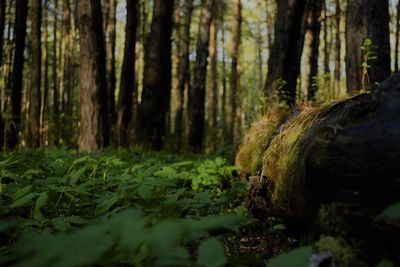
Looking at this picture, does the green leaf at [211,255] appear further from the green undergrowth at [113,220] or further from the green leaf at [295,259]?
the green leaf at [295,259]

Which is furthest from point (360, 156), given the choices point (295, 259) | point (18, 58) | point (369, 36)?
point (18, 58)

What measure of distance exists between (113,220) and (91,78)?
269 inches

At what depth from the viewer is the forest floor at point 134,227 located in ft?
3.64

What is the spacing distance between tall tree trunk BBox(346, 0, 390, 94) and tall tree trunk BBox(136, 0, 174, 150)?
4.53 m

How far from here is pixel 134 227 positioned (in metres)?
1.11

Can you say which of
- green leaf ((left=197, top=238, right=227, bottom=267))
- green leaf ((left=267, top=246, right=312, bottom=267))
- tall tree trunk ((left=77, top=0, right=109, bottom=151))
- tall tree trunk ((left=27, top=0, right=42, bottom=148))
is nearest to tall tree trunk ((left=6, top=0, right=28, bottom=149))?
tall tree trunk ((left=27, top=0, right=42, bottom=148))

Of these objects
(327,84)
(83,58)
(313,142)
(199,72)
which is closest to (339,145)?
(313,142)

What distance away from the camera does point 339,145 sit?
1.85 meters

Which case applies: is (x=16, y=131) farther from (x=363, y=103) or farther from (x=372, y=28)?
(x=363, y=103)

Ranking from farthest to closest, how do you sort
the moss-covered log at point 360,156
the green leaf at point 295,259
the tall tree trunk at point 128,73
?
the tall tree trunk at point 128,73 → the moss-covered log at point 360,156 → the green leaf at point 295,259

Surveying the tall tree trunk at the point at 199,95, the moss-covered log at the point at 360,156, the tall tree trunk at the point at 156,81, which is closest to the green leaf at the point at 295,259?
the moss-covered log at the point at 360,156

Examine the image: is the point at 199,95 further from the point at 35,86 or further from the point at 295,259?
the point at 295,259

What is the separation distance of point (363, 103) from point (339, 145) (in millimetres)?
230

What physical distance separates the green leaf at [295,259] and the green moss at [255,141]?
2670mm
